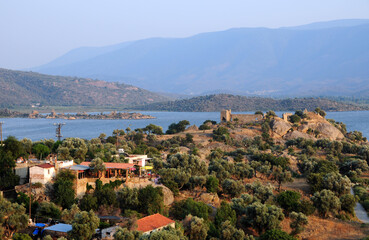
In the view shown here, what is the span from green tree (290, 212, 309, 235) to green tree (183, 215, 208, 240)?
522 cm

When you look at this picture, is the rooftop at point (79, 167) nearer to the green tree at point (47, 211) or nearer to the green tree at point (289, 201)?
the green tree at point (47, 211)

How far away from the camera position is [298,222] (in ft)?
82.8

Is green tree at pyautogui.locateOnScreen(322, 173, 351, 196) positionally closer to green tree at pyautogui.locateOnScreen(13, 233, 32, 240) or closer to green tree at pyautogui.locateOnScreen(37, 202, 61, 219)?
green tree at pyautogui.locateOnScreen(37, 202, 61, 219)

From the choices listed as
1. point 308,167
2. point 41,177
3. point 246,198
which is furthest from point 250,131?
point 41,177

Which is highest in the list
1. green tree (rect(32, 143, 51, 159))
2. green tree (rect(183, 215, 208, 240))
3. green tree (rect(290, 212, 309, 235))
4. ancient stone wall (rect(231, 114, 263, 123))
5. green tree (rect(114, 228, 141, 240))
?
ancient stone wall (rect(231, 114, 263, 123))

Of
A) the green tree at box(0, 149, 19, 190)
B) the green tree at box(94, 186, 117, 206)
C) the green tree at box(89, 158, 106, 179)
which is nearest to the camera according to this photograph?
the green tree at box(94, 186, 117, 206)

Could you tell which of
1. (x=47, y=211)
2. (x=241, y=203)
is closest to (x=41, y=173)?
(x=47, y=211)

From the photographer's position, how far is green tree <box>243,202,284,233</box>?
24323 mm

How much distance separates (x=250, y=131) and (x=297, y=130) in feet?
19.9

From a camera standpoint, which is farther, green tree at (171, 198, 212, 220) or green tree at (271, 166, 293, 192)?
green tree at (271, 166, 293, 192)

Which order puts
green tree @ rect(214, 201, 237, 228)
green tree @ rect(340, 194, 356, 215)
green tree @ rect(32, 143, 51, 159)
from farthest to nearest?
green tree @ rect(32, 143, 51, 159), green tree @ rect(340, 194, 356, 215), green tree @ rect(214, 201, 237, 228)

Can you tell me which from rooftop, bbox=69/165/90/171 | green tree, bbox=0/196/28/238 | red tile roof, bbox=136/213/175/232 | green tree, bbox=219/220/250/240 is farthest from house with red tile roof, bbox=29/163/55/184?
green tree, bbox=219/220/250/240

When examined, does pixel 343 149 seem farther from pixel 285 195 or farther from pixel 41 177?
pixel 41 177

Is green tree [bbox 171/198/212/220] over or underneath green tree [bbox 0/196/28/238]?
underneath
